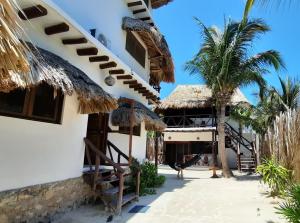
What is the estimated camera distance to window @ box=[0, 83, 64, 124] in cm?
466

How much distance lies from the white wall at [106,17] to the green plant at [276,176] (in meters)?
5.67

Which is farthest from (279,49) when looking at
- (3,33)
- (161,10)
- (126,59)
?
(3,33)

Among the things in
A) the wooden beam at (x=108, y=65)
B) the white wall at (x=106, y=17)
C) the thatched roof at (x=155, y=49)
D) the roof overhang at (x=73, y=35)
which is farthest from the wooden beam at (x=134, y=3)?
the wooden beam at (x=108, y=65)

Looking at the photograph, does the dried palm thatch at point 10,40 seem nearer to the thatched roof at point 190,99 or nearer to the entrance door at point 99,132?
the entrance door at point 99,132

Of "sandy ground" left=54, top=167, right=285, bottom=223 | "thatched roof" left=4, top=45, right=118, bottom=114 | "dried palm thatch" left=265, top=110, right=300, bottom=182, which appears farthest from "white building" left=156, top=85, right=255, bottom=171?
"thatched roof" left=4, top=45, right=118, bottom=114

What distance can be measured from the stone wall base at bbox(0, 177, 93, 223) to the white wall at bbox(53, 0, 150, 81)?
3888mm

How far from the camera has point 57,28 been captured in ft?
18.0

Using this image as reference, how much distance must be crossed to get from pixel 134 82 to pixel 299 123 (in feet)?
16.8

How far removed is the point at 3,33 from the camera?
8.27ft

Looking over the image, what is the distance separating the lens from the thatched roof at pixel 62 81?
4.04 m

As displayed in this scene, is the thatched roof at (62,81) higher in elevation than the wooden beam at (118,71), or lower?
lower

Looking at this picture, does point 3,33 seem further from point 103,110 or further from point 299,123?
point 299,123

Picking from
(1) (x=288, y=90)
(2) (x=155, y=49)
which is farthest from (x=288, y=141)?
(1) (x=288, y=90)

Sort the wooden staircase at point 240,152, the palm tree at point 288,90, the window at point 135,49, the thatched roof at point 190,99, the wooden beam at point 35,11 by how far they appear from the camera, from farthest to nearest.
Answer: the thatched roof at point 190,99
the palm tree at point 288,90
the wooden staircase at point 240,152
the window at point 135,49
the wooden beam at point 35,11
